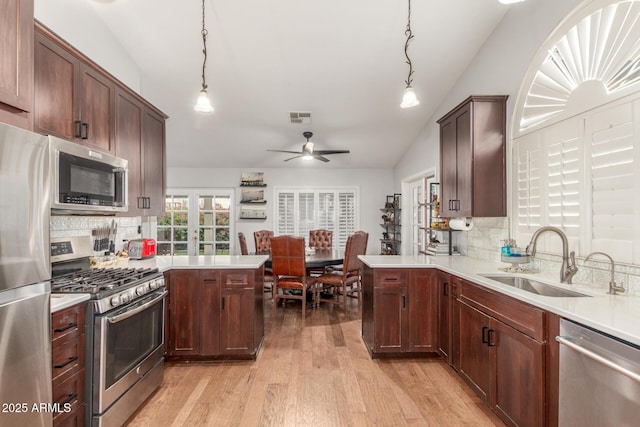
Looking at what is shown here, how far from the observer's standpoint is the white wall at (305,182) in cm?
673

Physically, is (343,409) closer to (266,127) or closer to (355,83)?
(355,83)

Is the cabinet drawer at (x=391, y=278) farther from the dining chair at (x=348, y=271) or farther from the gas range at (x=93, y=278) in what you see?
the gas range at (x=93, y=278)

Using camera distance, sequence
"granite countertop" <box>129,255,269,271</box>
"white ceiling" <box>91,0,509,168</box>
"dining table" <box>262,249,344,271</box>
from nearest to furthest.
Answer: "granite countertop" <box>129,255,269,271</box> → "white ceiling" <box>91,0,509,168</box> → "dining table" <box>262,249,344,271</box>

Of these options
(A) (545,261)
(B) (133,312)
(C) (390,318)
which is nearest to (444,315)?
(C) (390,318)

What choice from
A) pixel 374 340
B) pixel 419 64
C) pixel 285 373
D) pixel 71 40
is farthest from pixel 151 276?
pixel 419 64

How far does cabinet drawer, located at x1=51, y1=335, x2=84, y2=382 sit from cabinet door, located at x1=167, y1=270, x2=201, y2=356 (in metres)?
1.06

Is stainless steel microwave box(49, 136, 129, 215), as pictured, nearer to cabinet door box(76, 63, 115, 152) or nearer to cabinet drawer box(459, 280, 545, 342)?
cabinet door box(76, 63, 115, 152)

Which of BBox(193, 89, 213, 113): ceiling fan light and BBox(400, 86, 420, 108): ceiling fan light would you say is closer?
BBox(400, 86, 420, 108): ceiling fan light

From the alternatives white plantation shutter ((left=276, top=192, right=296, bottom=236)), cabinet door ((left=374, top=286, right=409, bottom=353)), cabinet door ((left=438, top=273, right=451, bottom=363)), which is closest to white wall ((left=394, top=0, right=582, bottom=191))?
cabinet door ((left=438, top=273, right=451, bottom=363))

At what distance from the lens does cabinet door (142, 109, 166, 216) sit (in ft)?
10.5

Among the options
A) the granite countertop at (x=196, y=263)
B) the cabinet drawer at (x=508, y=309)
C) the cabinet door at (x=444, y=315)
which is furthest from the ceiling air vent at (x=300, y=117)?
the cabinet drawer at (x=508, y=309)

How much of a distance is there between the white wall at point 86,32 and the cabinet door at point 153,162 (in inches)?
26.0

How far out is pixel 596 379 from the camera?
1.34 m

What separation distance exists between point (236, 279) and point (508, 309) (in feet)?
6.76
